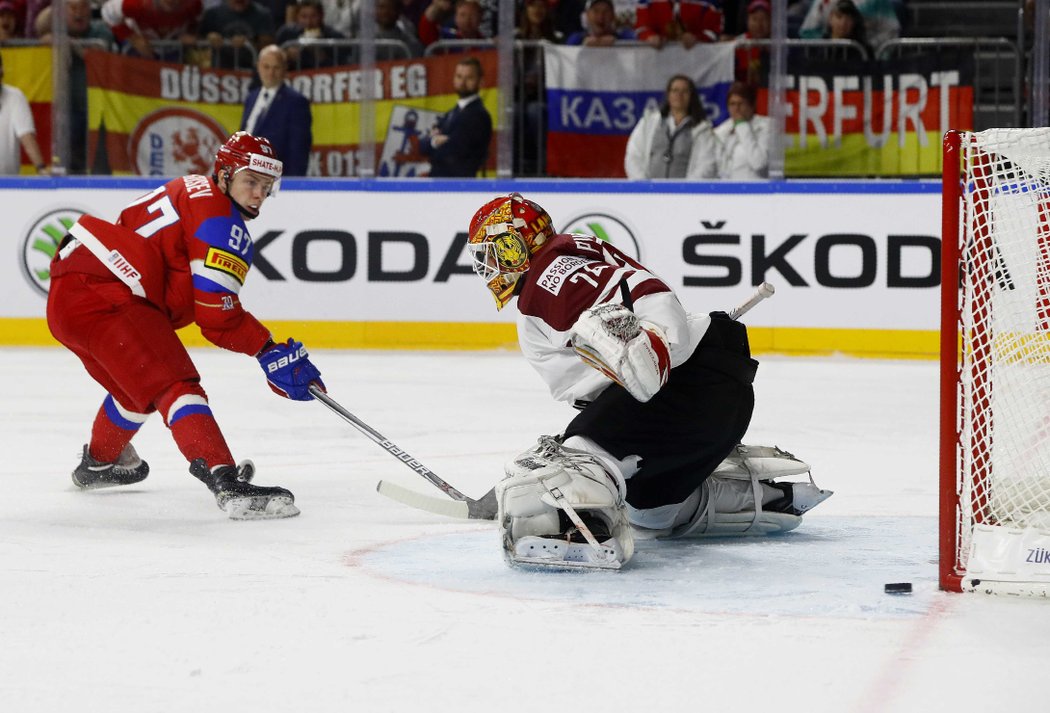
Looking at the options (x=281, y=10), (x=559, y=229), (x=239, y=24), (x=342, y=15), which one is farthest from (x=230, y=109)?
(x=559, y=229)

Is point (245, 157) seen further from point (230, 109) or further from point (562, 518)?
point (230, 109)

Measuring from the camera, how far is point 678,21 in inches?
302

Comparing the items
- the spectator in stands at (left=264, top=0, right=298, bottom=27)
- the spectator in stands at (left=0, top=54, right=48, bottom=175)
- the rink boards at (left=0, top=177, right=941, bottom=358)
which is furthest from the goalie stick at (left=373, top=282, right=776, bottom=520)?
the spectator in stands at (left=0, top=54, right=48, bottom=175)

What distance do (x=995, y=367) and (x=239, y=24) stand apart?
5.74 m

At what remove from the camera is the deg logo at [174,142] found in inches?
305

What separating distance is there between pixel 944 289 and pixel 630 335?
1.93ft

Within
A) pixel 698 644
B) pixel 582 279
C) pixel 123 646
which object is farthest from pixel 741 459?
pixel 123 646

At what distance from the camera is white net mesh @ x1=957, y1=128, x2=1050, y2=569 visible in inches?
114

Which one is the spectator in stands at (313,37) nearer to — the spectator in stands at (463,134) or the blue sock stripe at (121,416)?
the spectator in stands at (463,134)

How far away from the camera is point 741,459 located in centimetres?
360

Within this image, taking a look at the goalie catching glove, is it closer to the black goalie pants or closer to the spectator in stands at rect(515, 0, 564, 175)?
the black goalie pants

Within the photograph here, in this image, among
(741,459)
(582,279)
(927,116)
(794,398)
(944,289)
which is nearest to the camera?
(944,289)

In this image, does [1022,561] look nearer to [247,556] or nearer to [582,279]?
[582,279]

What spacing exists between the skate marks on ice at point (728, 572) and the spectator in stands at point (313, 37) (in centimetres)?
459
